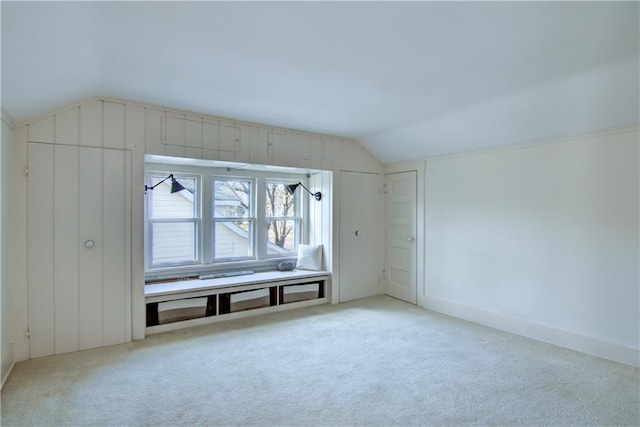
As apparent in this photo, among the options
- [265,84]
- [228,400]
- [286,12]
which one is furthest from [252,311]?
[286,12]

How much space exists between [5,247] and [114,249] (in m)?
0.79

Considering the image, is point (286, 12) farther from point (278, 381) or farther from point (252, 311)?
point (252, 311)

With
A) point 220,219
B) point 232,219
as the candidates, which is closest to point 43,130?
point 220,219

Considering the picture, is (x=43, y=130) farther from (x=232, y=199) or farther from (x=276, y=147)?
(x=276, y=147)

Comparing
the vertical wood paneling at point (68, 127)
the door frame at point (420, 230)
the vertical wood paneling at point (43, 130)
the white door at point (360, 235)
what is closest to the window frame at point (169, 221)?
the vertical wood paneling at point (68, 127)

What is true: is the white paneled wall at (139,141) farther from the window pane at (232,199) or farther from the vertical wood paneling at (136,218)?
the window pane at (232,199)

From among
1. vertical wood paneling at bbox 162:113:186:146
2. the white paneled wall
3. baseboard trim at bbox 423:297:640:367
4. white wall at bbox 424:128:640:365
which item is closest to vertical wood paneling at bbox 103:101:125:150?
the white paneled wall

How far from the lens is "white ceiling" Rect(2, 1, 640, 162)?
1.75 meters

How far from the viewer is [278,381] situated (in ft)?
8.50

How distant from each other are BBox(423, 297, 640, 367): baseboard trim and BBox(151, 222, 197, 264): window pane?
10.9ft

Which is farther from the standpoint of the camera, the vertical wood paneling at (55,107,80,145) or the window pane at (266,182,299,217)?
the window pane at (266,182,299,217)

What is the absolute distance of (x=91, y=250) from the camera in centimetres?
318

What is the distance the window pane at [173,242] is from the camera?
4.09 m

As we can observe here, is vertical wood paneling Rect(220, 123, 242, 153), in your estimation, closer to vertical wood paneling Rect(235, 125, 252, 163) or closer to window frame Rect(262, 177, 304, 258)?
vertical wood paneling Rect(235, 125, 252, 163)
